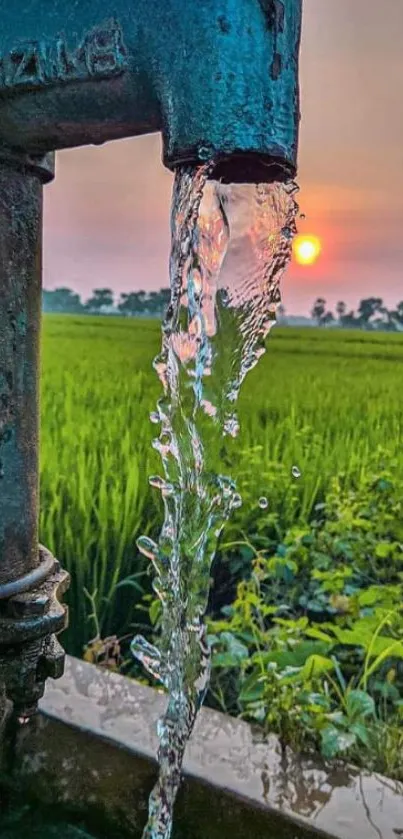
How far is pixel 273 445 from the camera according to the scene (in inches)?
74.5

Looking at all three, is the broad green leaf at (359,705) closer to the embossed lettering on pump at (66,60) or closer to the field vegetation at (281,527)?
the field vegetation at (281,527)

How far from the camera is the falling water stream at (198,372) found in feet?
2.19

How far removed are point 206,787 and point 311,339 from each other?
1.10m

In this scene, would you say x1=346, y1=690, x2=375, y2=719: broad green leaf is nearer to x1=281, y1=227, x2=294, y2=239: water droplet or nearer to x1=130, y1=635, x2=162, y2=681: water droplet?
x1=130, y1=635, x2=162, y2=681: water droplet

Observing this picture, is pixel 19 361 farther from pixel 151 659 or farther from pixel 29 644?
pixel 151 659

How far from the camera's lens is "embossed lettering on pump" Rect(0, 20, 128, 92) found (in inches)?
23.5

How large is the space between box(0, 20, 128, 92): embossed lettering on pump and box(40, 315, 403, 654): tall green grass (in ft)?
3.37

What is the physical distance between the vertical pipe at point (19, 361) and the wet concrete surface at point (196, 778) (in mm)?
260

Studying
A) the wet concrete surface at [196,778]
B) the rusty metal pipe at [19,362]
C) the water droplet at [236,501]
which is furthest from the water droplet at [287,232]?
the wet concrete surface at [196,778]

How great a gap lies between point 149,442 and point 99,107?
1256 millimetres

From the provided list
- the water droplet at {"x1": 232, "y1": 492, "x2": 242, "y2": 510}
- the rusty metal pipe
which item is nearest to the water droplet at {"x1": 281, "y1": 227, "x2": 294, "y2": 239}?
the rusty metal pipe

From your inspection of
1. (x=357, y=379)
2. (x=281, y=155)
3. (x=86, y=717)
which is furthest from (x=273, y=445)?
(x=281, y=155)

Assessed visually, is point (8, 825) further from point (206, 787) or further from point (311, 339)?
point (311, 339)

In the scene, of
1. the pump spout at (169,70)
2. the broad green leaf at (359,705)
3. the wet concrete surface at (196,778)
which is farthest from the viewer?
the broad green leaf at (359,705)
